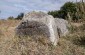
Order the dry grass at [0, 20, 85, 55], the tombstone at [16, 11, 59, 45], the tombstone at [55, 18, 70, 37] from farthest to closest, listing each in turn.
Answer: the tombstone at [55, 18, 70, 37]
the tombstone at [16, 11, 59, 45]
the dry grass at [0, 20, 85, 55]

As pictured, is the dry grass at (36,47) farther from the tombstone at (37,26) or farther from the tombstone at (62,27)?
the tombstone at (62,27)

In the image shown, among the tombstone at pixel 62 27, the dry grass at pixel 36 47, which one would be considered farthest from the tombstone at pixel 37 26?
the tombstone at pixel 62 27

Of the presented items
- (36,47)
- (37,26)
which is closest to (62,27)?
(37,26)

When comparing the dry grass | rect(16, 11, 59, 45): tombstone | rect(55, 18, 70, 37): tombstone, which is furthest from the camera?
rect(55, 18, 70, 37): tombstone

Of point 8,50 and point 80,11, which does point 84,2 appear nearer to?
point 80,11

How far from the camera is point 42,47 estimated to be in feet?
21.8

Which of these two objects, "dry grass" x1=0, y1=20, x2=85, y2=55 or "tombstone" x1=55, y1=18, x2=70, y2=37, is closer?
"dry grass" x1=0, y1=20, x2=85, y2=55

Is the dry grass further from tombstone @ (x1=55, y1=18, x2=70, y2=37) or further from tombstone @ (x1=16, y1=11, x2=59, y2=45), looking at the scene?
tombstone @ (x1=55, y1=18, x2=70, y2=37)

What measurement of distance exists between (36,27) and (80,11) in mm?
2135

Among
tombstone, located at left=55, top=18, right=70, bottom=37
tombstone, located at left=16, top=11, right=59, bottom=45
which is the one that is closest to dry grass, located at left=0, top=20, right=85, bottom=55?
tombstone, located at left=16, top=11, right=59, bottom=45

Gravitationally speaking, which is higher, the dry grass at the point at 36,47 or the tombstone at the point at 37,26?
the tombstone at the point at 37,26

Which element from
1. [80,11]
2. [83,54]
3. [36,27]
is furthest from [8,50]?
[80,11]

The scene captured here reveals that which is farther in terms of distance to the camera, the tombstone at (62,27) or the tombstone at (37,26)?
the tombstone at (62,27)

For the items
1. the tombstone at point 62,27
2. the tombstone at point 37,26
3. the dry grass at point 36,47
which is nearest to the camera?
the dry grass at point 36,47
